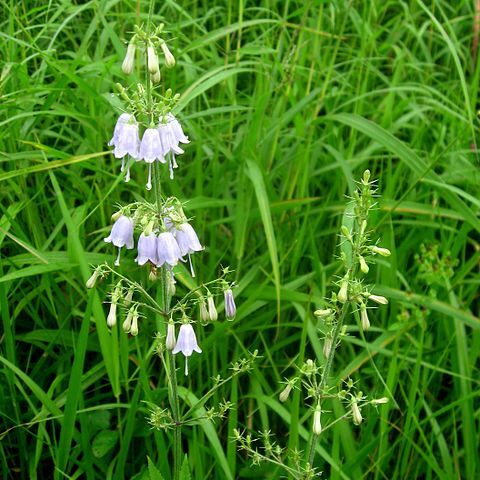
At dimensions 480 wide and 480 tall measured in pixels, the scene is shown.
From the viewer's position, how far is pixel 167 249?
223 cm

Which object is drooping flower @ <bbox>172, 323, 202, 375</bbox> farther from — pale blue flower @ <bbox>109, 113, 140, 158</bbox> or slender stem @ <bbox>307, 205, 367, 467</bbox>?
pale blue flower @ <bbox>109, 113, 140, 158</bbox>

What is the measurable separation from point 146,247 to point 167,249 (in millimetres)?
61

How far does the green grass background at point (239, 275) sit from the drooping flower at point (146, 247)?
68 cm

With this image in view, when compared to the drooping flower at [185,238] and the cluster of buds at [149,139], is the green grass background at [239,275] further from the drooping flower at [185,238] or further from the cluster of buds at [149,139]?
the cluster of buds at [149,139]

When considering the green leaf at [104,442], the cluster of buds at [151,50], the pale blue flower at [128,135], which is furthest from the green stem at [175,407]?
the cluster of buds at [151,50]

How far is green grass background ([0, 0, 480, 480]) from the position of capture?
3055 millimetres

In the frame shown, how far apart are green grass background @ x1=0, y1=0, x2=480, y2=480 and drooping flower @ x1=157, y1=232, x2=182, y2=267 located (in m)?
0.71

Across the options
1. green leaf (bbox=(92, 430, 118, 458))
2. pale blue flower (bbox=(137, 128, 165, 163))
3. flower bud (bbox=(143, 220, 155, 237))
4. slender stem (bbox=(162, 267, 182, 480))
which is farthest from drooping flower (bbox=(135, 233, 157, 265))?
green leaf (bbox=(92, 430, 118, 458))

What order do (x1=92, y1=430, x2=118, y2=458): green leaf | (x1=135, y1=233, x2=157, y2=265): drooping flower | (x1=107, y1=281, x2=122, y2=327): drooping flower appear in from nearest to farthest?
(x1=135, y1=233, x2=157, y2=265): drooping flower < (x1=107, y1=281, x2=122, y2=327): drooping flower < (x1=92, y1=430, x2=118, y2=458): green leaf

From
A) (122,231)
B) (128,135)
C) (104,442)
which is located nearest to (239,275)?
(104,442)

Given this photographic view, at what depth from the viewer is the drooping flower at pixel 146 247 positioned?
7.30 ft

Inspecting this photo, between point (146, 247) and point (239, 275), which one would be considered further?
point (239, 275)

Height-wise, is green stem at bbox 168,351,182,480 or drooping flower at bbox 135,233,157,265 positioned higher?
drooping flower at bbox 135,233,157,265

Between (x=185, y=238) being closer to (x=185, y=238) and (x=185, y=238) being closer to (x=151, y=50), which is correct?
(x=185, y=238)
